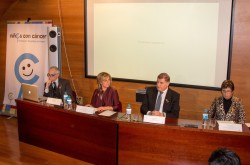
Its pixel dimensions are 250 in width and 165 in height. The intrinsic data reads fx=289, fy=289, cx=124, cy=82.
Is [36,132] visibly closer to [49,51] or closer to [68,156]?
[68,156]

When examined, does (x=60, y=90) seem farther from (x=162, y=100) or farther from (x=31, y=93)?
(x=162, y=100)

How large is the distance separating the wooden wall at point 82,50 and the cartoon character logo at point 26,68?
1.89 ft

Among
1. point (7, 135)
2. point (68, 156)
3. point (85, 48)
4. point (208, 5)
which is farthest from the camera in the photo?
point (85, 48)

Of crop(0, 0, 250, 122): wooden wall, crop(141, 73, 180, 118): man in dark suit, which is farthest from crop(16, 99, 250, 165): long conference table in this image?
crop(0, 0, 250, 122): wooden wall

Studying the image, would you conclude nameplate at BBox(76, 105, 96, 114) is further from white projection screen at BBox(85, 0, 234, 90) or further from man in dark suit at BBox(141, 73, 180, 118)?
white projection screen at BBox(85, 0, 234, 90)

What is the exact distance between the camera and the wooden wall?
4.03m

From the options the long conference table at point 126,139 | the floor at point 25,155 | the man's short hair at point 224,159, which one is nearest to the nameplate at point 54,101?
the long conference table at point 126,139

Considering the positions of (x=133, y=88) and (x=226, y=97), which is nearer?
(x=226, y=97)

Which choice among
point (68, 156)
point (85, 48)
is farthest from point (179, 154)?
point (85, 48)

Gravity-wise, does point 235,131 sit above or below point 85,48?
below

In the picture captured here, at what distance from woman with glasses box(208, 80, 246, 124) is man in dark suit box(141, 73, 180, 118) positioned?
491mm

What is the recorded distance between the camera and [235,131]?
111 inches

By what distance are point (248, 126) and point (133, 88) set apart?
2.23 metres

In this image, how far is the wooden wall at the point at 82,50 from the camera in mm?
4027
